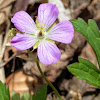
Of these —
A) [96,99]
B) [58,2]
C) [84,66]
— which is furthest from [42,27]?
[58,2]

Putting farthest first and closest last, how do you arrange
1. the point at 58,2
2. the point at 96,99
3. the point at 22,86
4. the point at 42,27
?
the point at 58,2, the point at 22,86, the point at 96,99, the point at 42,27

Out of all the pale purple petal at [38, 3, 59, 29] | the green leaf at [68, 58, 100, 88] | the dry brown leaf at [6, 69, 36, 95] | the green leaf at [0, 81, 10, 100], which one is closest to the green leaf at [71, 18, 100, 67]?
the green leaf at [68, 58, 100, 88]

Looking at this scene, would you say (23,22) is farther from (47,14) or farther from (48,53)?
(48,53)

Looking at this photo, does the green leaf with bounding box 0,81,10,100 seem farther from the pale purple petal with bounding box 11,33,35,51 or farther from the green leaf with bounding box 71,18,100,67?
the green leaf with bounding box 71,18,100,67

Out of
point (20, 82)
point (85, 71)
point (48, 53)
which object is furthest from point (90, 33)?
point (20, 82)

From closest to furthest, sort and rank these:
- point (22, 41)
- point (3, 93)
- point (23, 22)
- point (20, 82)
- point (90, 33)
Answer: point (22, 41) < point (23, 22) < point (3, 93) < point (90, 33) < point (20, 82)

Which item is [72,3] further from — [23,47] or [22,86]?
[23,47]
